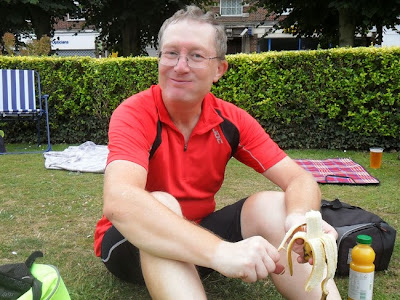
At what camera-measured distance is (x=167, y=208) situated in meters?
1.74

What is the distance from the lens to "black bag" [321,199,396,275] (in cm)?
273

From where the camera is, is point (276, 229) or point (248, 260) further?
point (276, 229)

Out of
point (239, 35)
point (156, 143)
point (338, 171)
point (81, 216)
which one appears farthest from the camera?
point (239, 35)

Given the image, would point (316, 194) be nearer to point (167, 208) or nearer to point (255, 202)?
point (255, 202)

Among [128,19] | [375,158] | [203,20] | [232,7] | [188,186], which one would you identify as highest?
[232,7]

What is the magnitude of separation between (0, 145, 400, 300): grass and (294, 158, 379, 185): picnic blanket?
0.53 feet

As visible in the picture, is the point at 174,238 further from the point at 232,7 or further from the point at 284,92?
the point at 232,7

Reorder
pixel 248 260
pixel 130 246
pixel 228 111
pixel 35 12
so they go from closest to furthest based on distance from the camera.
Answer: pixel 248 260 → pixel 130 246 → pixel 228 111 → pixel 35 12

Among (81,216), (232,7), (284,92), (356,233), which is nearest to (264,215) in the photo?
(356,233)

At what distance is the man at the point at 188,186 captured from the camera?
1.66 metres

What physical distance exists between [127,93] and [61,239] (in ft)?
16.7

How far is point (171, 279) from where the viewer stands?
167 centimetres

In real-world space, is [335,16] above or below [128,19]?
below

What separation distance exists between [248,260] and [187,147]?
0.77 metres
